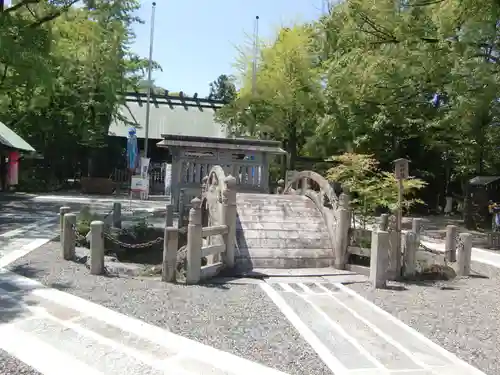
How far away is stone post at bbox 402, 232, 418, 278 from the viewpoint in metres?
9.12

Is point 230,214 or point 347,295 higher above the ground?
point 230,214

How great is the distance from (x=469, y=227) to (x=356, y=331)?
579 inches

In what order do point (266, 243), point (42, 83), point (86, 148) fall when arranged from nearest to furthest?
point (266, 243)
point (42, 83)
point (86, 148)

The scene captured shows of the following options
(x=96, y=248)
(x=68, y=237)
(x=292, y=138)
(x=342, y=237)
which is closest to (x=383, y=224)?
(x=342, y=237)

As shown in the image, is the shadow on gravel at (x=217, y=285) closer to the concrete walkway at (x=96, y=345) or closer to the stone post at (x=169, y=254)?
the stone post at (x=169, y=254)

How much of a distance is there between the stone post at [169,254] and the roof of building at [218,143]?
7627 mm

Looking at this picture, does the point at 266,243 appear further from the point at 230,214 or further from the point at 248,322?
the point at 248,322

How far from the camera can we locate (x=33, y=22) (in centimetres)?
1412

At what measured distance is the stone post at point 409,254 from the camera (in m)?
9.12

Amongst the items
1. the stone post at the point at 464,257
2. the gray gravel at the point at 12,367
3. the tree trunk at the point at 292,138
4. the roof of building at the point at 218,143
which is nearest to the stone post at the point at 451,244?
the stone post at the point at 464,257

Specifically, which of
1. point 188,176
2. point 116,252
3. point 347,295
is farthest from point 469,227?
point 116,252

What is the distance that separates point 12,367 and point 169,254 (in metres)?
3.69

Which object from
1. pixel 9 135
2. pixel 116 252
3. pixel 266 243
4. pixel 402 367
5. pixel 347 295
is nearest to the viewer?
pixel 402 367

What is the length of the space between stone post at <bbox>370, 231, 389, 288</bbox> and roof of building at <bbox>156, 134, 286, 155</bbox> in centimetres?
807
